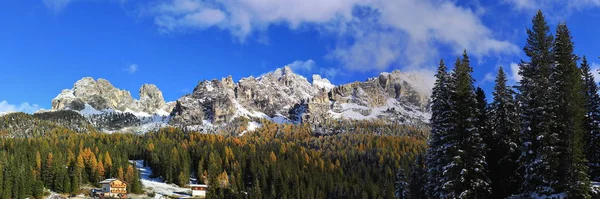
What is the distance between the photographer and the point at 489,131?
155ft

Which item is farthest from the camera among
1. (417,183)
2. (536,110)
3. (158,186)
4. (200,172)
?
(200,172)

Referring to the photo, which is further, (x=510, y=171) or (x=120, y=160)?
(x=120, y=160)

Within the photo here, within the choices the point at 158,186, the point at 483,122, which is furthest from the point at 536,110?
the point at 158,186

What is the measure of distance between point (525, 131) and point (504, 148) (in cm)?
551

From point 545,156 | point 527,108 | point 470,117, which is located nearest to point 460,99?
point 470,117

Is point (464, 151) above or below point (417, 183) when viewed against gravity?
above

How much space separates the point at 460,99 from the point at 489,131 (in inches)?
232

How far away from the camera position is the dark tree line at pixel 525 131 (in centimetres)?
3866

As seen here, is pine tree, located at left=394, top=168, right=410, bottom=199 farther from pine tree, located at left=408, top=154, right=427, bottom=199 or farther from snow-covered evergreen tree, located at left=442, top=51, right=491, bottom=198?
snow-covered evergreen tree, located at left=442, top=51, right=491, bottom=198

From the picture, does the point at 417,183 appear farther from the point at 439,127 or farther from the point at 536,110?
the point at 536,110

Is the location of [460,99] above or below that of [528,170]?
above

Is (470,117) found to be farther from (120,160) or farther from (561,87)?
(120,160)

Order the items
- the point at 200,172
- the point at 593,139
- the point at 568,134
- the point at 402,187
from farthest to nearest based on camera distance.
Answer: the point at 200,172, the point at 402,187, the point at 593,139, the point at 568,134

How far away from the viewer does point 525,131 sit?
41.8 meters
